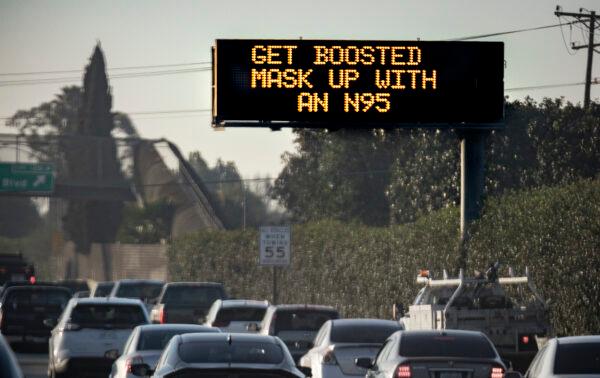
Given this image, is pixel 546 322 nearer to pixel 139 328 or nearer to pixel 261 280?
pixel 139 328

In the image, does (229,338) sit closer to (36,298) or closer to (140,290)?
(36,298)

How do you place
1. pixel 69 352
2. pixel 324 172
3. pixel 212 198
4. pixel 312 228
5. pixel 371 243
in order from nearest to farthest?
pixel 69 352
pixel 371 243
pixel 312 228
pixel 212 198
pixel 324 172

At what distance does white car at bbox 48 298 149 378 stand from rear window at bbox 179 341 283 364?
10.7 metres

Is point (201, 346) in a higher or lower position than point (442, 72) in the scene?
lower

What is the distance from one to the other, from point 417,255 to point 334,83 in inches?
374

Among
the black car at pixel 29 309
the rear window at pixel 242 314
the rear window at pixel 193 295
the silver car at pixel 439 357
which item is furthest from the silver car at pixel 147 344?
the black car at pixel 29 309

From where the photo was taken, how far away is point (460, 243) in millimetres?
37812

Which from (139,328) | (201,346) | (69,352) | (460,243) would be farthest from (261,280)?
(201,346)

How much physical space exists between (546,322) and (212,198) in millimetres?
57278

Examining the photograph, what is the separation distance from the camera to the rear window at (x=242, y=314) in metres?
35.5

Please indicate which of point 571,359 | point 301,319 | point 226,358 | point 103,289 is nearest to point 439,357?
point 571,359

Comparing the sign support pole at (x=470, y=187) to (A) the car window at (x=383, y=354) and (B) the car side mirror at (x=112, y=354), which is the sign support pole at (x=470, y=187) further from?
(A) the car window at (x=383, y=354)

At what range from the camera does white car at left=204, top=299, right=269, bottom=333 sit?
116 ft

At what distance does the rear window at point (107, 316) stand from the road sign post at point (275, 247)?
18.3m
